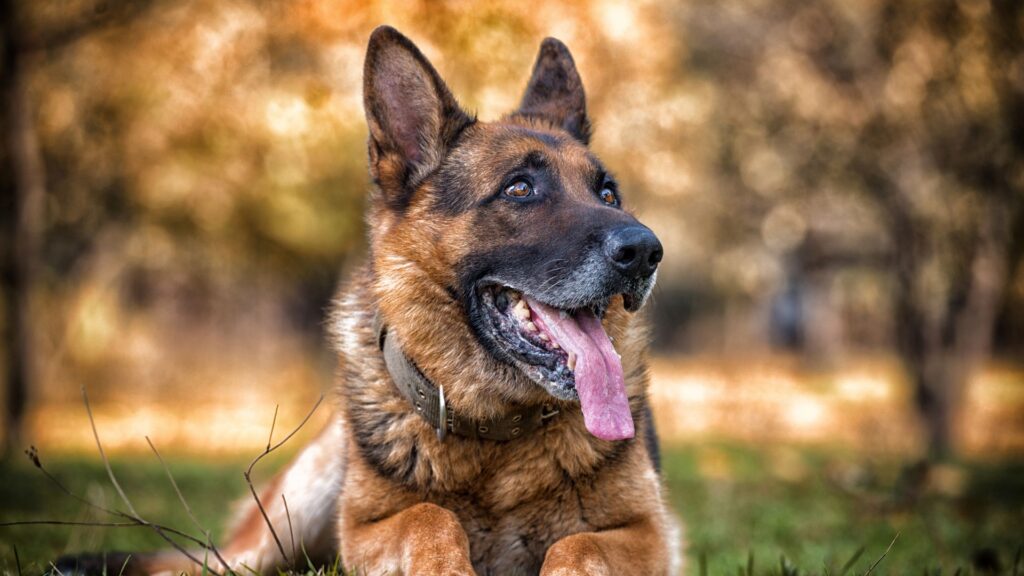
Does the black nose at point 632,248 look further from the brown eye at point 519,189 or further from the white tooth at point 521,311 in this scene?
the brown eye at point 519,189

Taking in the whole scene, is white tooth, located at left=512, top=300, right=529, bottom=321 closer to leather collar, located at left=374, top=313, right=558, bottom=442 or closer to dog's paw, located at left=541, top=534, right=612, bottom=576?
leather collar, located at left=374, top=313, right=558, bottom=442

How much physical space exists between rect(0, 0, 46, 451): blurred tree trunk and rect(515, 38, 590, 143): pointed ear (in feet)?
21.9

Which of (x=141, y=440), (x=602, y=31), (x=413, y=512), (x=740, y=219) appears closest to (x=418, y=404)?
(x=413, y=512)

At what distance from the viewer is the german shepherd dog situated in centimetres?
328

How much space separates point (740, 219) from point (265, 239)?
9.05 metres

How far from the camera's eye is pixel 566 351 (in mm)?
3348

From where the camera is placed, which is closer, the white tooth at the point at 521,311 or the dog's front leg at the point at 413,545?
the dog's front leg at the point at 413,545

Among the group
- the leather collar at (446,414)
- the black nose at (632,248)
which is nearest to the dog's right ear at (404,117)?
the leather collar at (446,414)

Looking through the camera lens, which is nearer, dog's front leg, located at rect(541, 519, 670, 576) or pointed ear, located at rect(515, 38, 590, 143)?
dog's front leg, located at rect(541, 519, 670, 576)

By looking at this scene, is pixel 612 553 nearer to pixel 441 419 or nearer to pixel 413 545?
pixel 413 545

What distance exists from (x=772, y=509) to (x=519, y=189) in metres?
4.51

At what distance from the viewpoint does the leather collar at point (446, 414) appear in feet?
11.3

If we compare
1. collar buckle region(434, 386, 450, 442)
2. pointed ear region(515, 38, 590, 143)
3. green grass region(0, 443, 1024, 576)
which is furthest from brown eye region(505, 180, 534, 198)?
green grass region(0, 443, 1024, 576)

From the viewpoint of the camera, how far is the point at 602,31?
1167 cm
